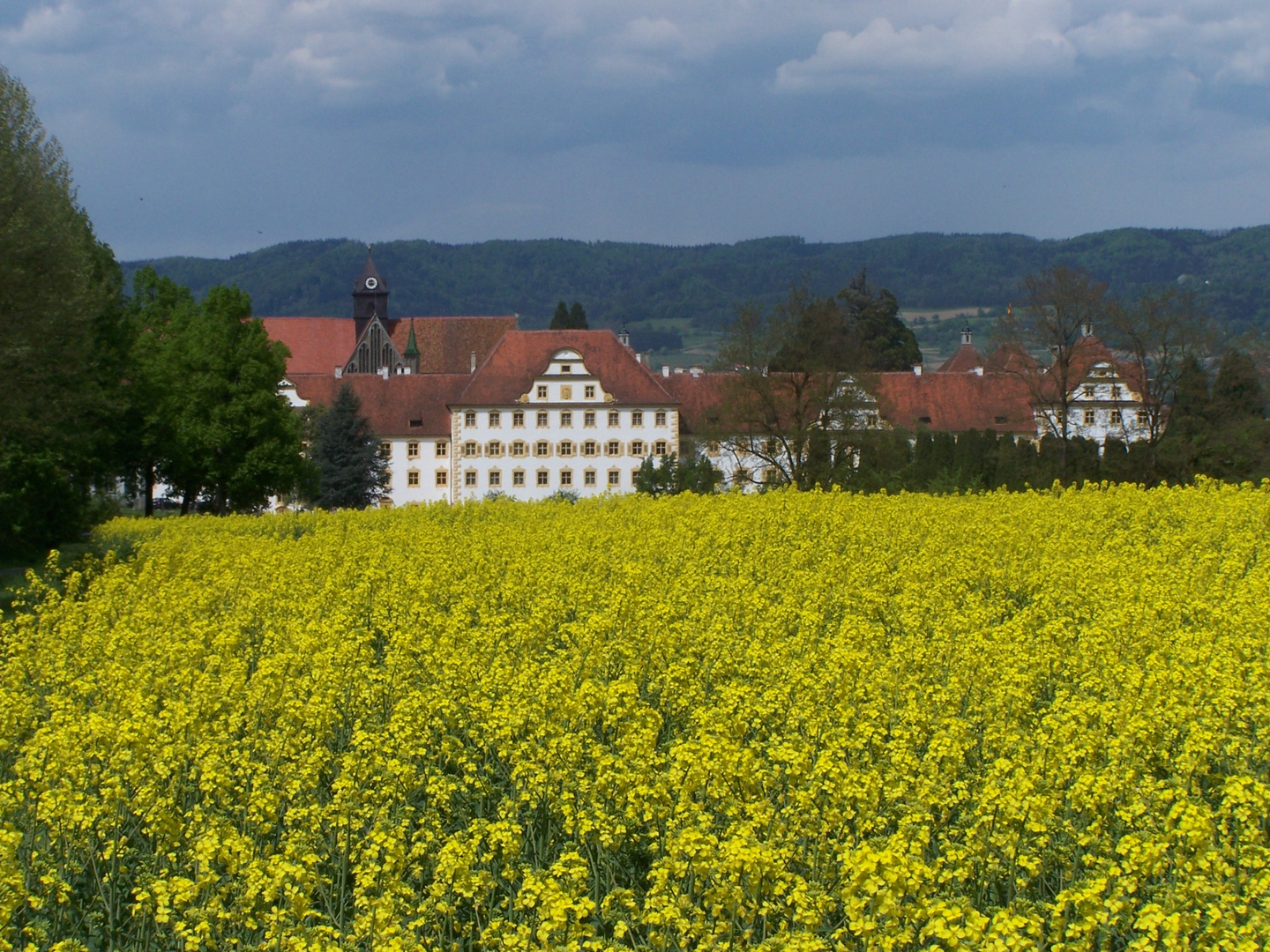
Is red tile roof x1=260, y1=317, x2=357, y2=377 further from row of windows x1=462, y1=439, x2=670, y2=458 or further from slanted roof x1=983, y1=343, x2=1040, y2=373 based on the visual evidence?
slanted roof x1=983, y1=343, x2=1040, y2=373

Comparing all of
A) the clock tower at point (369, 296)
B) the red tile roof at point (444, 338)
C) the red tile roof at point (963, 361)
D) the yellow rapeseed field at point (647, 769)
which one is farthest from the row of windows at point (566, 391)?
the yellow rapeseed field at point (647, 769)

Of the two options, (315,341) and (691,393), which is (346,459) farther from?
(315,341)

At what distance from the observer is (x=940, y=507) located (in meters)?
21.7

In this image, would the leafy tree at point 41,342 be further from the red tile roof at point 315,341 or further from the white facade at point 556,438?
the red tile roof at point 315,341

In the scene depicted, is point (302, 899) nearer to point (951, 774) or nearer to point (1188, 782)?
point (951, 774)

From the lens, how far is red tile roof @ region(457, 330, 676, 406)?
8169cm

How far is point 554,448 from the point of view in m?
82.3

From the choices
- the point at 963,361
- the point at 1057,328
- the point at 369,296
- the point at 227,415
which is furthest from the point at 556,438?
the point at 369,296

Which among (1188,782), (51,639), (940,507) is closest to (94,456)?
(940,507)

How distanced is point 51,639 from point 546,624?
4.24 m

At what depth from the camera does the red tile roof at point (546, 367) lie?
81.7 metres

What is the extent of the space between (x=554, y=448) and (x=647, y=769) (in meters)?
75.7

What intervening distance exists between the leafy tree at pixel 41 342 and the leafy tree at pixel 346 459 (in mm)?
31842

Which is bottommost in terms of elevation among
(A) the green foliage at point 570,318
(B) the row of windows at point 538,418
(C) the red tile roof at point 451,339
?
(B) the row of windows at point 538,418
